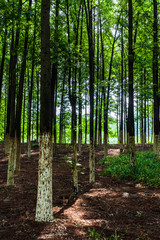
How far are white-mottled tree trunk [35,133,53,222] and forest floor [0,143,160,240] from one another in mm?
213

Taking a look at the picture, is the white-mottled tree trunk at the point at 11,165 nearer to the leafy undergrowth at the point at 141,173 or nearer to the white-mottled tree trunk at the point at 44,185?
the white-mottled tree trunk at the point at 44,185

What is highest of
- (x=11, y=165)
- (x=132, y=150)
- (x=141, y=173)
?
(x=132, y=150)

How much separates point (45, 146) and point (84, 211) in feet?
8.58

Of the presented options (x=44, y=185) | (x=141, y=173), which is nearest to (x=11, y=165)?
(x=44, y=185)

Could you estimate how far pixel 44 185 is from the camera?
Result: 14.3 feet

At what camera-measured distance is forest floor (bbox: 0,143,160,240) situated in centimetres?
402

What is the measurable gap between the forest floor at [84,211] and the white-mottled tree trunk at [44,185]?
0.70ft

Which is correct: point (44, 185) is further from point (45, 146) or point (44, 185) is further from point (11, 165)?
point (11, 165)

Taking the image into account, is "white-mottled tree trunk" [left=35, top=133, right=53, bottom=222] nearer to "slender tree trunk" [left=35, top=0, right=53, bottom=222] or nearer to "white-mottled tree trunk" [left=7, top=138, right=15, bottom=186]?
"slender tree trunk" [left=35, top=0, right=53, bottom=222]

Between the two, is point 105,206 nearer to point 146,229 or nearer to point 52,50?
point 146,229

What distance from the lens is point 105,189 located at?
7.96 m

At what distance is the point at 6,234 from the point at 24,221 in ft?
2.27

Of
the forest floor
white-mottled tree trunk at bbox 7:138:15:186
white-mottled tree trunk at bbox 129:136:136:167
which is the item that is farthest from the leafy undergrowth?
white-mottled tree trunk at bbox 7:138:15:186

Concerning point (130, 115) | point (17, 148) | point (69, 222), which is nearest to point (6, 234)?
point (69, 222)
